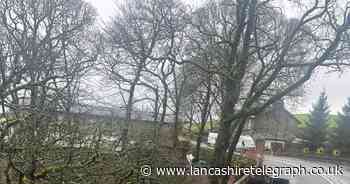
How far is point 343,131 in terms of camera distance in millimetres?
44812

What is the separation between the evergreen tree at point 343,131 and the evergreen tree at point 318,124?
3.06 metres

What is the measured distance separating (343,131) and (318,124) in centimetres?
415

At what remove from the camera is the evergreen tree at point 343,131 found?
44219 millimetres

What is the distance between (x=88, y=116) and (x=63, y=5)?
1134cm

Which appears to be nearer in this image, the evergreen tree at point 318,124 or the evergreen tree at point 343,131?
the evergreen tree at point 343,131

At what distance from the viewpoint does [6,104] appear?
6164mm

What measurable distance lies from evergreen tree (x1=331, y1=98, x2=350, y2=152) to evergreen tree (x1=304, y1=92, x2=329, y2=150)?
3060 mm

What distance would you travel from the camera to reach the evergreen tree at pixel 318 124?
48156mm

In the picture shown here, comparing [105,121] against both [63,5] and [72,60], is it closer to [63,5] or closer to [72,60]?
[72,60]

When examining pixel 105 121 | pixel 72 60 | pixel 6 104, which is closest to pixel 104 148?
pixel 105 121

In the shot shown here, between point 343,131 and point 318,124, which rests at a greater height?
point 318,124

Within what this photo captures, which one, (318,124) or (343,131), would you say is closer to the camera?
(343,131)

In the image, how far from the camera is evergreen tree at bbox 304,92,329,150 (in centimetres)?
4816

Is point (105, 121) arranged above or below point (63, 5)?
below
